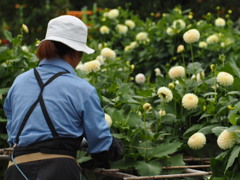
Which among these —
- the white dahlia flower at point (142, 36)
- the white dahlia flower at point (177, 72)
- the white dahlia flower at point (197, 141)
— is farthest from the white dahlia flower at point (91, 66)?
the white dahlia flower at point (142, 36)

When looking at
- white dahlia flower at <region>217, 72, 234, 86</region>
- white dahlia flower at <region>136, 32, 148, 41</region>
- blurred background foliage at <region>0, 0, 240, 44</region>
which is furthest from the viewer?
blurred background foliage at <region>0, 0, 240, 44</region>

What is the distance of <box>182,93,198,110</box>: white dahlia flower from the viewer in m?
3.32

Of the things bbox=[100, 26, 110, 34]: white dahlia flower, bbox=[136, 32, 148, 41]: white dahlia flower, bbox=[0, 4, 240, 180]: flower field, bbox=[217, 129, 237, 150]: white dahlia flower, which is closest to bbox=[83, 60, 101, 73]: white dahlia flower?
bbox=[0, 4, 240, 180]: flower field

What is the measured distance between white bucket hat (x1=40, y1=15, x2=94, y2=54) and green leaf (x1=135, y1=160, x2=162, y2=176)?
79cm

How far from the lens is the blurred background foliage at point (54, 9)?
983 cm

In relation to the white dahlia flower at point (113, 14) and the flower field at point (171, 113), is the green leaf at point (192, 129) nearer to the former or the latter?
the flower field at point (171, 113)

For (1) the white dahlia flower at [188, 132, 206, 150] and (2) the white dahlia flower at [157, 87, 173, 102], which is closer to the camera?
(1) the white dahlia flower at [188, 132, 206, 150]

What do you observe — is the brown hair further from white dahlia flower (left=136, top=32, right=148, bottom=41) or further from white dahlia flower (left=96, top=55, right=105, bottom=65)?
white dahlia flower (left=136, top=32, right=148, bottom=41)

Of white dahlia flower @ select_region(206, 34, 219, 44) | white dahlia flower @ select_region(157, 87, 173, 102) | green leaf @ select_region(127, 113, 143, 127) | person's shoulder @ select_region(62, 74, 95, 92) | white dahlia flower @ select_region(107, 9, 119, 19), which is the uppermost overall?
white dahlia flower @ select_region(107, 9, 119, 19)

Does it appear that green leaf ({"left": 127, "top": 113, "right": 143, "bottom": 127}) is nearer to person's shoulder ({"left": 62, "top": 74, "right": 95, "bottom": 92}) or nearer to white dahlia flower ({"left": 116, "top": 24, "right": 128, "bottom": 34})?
person's shoulder ({"left": 62, "top": 74, "right": 95, "bottom": 92})

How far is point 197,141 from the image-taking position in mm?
3119

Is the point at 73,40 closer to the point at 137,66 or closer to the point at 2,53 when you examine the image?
the point at 2,53

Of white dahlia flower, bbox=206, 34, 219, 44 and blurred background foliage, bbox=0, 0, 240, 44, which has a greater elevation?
blurred background foliage, bbox=0, 0, 240, 44

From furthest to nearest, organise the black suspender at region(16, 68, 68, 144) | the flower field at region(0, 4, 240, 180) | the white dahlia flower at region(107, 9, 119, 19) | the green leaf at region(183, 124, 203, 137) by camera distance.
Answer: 1. the white dahlia flower at region(107, 9, 119, 19)
2. the green leaf at region(183, 124, 203, 137)
3. the flower field at region(0, 4, 240, 180)
4. the black suspender at region(16, 68, 68, 144)
